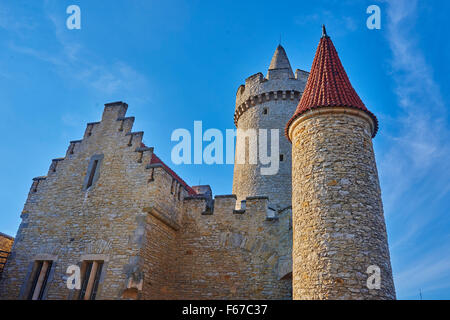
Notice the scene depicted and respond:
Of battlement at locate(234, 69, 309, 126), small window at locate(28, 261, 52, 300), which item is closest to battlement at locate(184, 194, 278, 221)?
small window at locate(28, 261, 52, 300)

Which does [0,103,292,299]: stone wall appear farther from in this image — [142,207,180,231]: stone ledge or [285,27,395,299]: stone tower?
[285,27,395,299]: stone tower

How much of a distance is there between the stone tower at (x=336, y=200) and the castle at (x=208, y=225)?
0.03 meters

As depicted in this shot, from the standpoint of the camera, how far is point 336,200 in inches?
304

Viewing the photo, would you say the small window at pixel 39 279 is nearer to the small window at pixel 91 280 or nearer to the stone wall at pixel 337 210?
the small window at pixel 91 280

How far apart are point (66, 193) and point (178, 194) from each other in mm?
4446

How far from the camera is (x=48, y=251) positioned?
12.3m

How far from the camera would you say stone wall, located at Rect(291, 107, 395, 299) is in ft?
23.3

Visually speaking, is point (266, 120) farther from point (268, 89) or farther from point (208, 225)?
point (208, 225)

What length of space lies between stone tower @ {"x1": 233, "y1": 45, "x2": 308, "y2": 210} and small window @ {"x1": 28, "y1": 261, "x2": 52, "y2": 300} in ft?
31.2

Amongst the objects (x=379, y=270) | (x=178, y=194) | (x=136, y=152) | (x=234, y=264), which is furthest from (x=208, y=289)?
(x=379, y=270)

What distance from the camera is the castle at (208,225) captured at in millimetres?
7559

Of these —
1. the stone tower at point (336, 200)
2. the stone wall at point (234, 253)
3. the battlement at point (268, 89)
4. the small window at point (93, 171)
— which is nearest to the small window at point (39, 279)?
the small window at point (93, 171)

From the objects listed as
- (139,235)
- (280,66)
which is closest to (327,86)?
(139,235)
